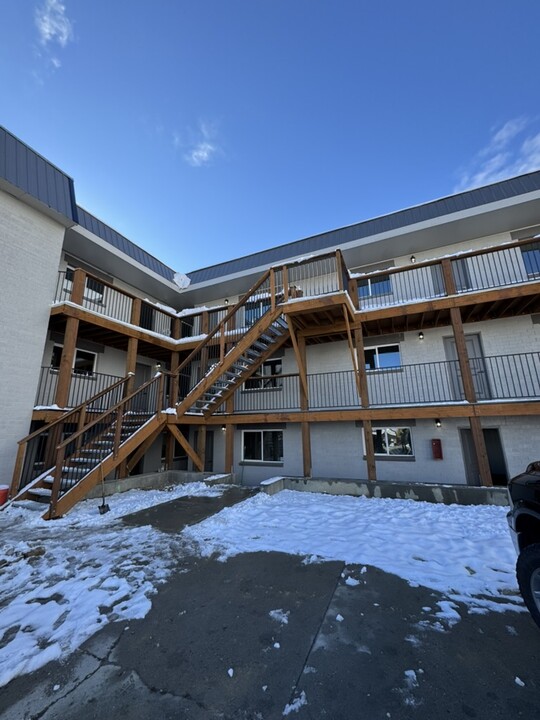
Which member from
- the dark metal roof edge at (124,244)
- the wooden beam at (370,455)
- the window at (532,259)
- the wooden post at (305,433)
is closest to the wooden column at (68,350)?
the dark metal roof edge at (124,244)

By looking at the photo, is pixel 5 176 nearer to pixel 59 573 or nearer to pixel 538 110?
pixel 59 573

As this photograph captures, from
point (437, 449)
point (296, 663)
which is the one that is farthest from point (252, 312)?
point (296, 663)

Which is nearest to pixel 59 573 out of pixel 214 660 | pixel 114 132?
pixel 214 660

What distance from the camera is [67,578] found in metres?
3.43

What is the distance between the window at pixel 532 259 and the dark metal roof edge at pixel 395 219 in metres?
1.73

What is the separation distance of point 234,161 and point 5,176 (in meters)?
15.9

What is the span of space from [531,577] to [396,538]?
224cm

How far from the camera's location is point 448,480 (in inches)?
360

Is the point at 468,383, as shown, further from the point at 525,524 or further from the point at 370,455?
the point at 525,524

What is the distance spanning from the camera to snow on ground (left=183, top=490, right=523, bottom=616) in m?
3.32

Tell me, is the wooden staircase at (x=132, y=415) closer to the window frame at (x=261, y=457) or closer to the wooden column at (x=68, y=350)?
the wooden column at (x=68, y=350)

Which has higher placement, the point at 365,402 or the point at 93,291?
the point at 93,291

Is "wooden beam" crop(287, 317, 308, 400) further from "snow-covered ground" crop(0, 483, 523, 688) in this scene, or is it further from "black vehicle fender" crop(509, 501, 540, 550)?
"black vehicle fender" crop(509, 501, 540, 550)

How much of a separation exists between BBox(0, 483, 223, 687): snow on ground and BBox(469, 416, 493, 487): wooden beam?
736 centimetres
